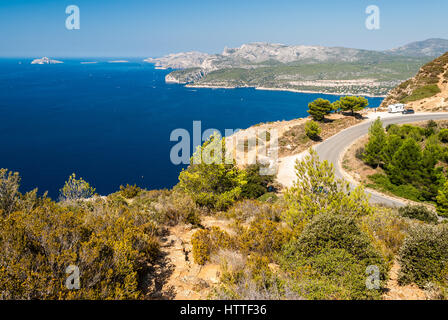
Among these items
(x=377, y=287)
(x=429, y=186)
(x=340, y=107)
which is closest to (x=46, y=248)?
(x=377, y=287)

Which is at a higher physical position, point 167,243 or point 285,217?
point 285,217

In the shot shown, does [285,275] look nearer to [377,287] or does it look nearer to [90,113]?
[377,287]

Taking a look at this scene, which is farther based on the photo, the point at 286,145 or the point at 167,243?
the point at 286,145

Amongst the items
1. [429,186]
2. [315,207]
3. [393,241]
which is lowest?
[429,186]

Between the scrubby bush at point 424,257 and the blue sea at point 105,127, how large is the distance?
54210 mm

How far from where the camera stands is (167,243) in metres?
9.09

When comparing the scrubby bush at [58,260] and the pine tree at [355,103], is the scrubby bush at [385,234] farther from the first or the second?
the pine tree at [355,103]

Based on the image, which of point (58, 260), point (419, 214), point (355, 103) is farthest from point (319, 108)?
point (58, 260)

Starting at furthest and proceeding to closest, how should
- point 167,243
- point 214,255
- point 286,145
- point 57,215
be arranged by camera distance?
point 286,145 → point 167,243 → point 214,255 → point 57,215

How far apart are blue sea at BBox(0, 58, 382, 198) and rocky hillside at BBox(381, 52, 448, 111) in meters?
56.6

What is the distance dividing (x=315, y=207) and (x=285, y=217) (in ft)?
3.96

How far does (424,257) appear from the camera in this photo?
280 inches

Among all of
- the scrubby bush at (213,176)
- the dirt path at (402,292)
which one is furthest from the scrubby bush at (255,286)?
the scrubby bush at (213,176)

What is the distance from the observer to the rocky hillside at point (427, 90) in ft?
175
